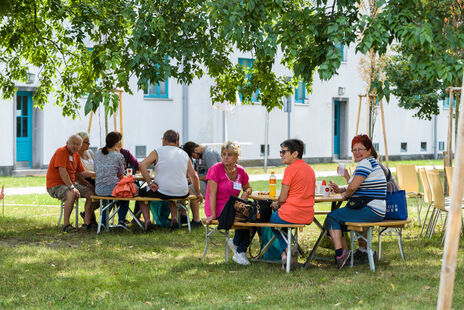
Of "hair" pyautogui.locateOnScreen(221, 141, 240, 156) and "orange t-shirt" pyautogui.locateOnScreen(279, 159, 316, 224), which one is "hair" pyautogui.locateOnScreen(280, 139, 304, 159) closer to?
"orange t-shirt" pyautogui.locateOnScreen(279, 159, 316, 224)

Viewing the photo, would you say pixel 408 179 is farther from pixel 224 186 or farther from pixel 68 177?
pixel 68 177

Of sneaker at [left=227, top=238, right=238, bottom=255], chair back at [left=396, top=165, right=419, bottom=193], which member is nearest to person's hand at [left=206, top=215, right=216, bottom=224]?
sneaker at [left=227, top=238, right=238, bottom=255]

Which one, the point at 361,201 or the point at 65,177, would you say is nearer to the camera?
the point at 361,201

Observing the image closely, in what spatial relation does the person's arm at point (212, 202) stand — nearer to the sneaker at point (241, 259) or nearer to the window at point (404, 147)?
the sneaker at point (241, 259)

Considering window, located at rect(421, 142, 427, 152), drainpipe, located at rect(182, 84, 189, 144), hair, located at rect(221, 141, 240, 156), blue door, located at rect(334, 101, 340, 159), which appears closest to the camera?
hair, located at rect(221, 141, 240, 156)

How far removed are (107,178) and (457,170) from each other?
784cm

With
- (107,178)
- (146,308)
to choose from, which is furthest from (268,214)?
(107,178)

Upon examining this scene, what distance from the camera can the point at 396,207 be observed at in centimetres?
757

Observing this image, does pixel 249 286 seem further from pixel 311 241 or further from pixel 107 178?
pixel 107 178

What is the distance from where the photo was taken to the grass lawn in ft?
19.0

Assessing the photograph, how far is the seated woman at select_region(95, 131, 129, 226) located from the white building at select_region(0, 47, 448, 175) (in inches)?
367

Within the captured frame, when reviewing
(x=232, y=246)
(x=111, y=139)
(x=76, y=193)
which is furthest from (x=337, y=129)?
(x=232, y=246)

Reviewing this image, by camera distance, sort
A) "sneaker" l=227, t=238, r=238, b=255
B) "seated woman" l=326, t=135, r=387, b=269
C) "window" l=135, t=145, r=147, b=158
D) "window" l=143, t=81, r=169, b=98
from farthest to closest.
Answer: "window" l=143, t=81, r=169, b=98 → "window" l=135, t=145, r=147, b=158 → "sneaker" l=227, t=238, r=238, b=255 → "seated woman" l=326, t=135, r=387, b=269

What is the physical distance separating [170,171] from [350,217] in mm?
3335
